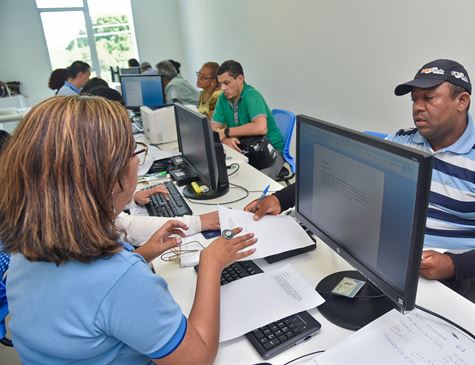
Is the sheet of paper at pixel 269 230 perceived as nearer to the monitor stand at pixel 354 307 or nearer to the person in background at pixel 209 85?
the monitor stand at pixel 354 307

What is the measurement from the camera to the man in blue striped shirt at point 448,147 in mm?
1247

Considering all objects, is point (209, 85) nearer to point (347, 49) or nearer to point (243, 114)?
point (243, 114)

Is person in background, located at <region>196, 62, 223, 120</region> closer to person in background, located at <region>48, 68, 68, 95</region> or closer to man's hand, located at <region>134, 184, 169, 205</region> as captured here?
man's hand, located at <region>134, 184, 169, 205</region>

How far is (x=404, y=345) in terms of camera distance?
74 centimetres

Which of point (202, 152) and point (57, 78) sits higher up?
point (57, 78)

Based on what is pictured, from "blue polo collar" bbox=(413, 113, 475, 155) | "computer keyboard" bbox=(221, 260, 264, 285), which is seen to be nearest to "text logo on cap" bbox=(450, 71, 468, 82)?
"blue polo collar" bbox=(413, 113, 475, 155)

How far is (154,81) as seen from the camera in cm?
347

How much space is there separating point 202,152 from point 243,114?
4.59 feet

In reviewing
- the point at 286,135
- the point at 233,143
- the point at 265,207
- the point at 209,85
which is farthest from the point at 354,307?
the point at 209,85

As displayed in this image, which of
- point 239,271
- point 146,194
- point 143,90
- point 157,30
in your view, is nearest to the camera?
point 239,271

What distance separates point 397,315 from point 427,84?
0.87 m

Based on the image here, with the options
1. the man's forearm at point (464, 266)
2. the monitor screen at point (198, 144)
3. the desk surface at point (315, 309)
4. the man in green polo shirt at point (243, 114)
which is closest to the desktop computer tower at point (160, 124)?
the man in green polo shirt at point (243, 114)

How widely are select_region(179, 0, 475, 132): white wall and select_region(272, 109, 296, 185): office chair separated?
517mm

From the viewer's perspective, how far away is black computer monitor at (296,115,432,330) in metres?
0.65
